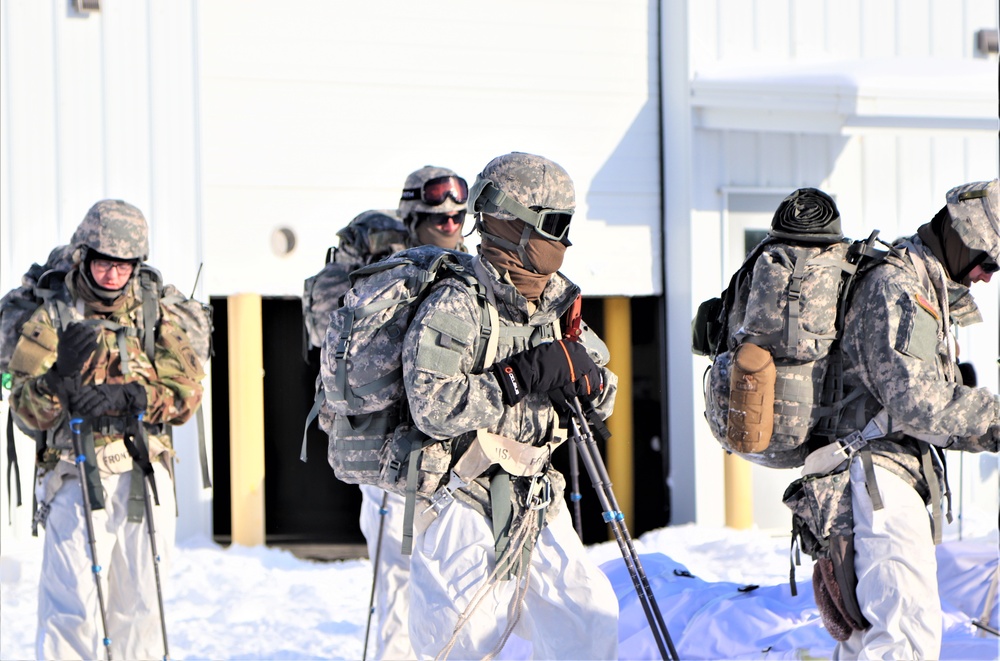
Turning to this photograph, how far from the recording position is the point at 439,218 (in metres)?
5.99

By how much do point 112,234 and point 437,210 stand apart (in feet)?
5.27

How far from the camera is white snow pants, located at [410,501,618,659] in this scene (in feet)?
12.4

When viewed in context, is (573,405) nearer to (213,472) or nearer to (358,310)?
(358,310)

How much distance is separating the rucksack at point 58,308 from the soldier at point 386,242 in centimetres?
58

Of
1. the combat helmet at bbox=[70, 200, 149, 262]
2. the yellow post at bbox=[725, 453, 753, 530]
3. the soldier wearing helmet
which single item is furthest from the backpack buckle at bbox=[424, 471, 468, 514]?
the yellow post at bbox=[725, 453, 753, 530]

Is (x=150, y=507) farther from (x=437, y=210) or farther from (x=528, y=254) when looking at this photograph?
(x=528, y=254)

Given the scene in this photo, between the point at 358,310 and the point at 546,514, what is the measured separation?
90 cm

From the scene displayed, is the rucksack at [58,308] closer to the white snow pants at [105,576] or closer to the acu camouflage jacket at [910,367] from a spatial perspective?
the white snow pants at [105,576]

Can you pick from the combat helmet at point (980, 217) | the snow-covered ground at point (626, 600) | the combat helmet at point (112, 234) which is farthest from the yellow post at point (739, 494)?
the combat helmet at point (112, 234)

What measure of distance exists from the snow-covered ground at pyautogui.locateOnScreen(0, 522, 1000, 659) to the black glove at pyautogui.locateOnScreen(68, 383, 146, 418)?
1.77 meters

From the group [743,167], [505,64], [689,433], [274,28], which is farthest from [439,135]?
[689,433]

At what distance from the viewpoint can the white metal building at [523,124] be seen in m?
7.94

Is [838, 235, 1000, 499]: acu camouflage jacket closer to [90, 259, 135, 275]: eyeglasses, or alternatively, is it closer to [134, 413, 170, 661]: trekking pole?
[134, 413, 170, 661]: trekking pole

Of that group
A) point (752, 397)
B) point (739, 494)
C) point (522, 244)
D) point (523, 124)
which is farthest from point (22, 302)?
point (739, 494)
